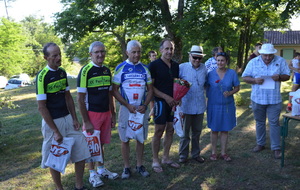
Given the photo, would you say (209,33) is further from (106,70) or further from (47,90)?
(47,90)

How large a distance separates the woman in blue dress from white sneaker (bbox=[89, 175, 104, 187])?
202 cm

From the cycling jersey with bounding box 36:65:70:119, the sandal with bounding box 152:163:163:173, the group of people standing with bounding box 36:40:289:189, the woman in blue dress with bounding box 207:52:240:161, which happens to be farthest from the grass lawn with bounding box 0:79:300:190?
the cycling jersey with bounding box 36:65:70:119

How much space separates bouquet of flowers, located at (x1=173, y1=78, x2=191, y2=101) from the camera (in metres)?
4.25

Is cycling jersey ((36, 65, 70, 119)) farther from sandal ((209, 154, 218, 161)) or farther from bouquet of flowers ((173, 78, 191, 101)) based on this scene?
sandal ((209, 154, 218, 161))

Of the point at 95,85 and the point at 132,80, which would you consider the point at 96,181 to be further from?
the point at 132,80

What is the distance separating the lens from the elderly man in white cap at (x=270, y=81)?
4.91 meters

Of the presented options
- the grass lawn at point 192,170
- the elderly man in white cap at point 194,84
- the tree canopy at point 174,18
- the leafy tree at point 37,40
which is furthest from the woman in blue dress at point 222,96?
the leafy tree at point 37,40

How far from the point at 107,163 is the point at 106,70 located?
1851 mm

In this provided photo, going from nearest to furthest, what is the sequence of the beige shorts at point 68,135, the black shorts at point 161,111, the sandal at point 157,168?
1. the beige shorts at point 68,135
2. the black shorts at point 161,111
3. the sandal at point 157,168

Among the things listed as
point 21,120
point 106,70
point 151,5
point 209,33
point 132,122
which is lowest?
point 21,120

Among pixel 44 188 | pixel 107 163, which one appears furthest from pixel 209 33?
pixel 44 188

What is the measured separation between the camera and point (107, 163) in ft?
16.2

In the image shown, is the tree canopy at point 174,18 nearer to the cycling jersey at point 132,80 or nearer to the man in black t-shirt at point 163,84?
the man in black t-shirt at point 163,84

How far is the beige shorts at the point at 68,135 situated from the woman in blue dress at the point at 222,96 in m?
2.27
